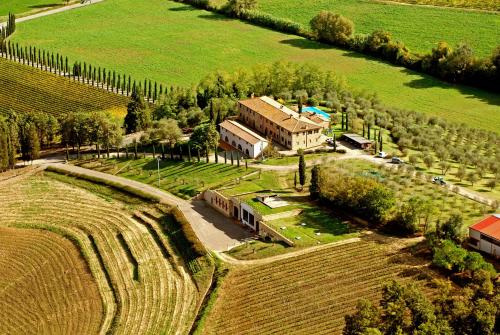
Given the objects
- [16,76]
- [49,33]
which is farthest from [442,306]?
[49,33]

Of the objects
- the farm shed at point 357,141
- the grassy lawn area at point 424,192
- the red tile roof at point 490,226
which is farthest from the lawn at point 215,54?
the red tile roof at point 490,226

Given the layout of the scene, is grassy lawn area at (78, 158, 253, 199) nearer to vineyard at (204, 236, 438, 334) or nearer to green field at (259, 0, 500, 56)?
vineyard at (204, 236, 438, 334)

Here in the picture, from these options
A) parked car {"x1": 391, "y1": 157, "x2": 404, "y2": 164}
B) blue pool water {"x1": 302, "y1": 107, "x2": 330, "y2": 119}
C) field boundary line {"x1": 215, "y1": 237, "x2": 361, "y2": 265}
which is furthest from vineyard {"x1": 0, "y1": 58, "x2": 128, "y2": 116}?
field boundary line {"x1": 215, "y1": 237, "x2": 361, "y2": 265}

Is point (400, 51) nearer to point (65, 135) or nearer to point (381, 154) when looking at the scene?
point (381, 154)

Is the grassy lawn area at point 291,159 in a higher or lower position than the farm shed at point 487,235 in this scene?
lower

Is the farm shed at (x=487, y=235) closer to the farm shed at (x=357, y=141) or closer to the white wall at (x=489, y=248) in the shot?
the white wall at (x=489, y=248)

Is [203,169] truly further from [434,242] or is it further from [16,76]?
[16,76]
